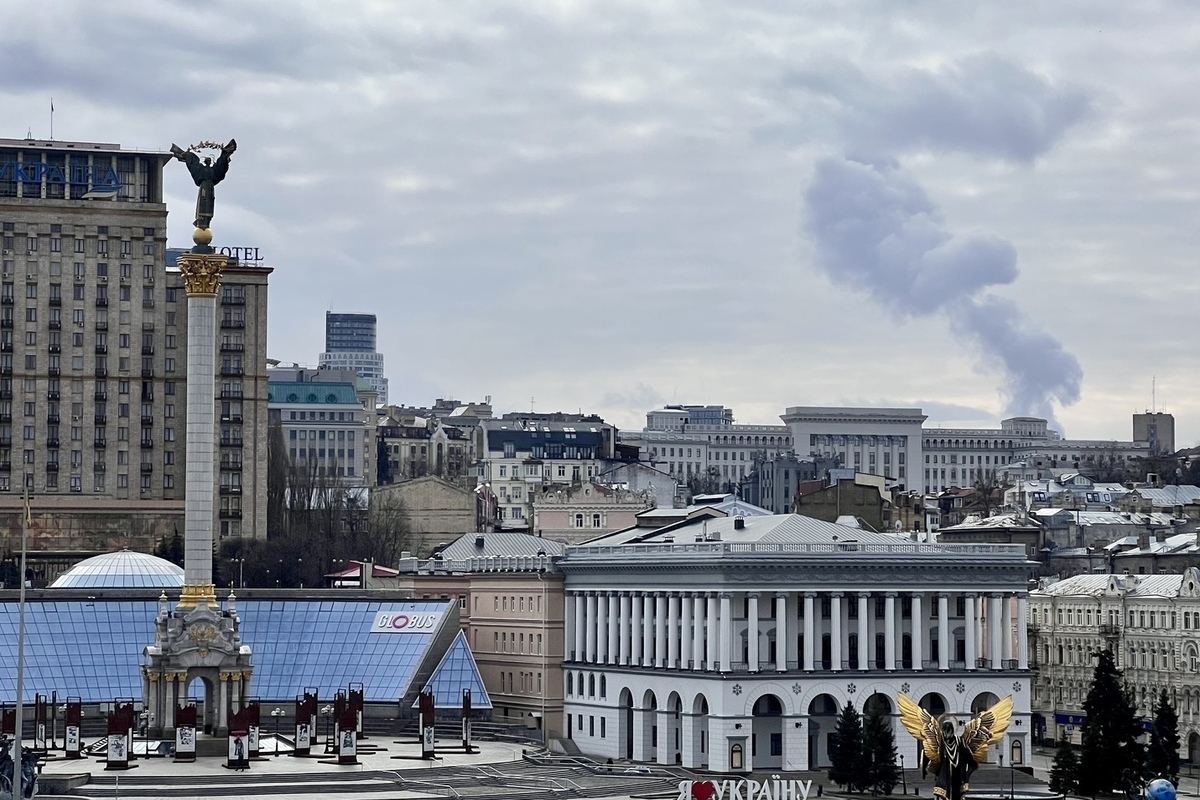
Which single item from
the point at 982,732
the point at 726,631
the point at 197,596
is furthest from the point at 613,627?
the point at 982,732

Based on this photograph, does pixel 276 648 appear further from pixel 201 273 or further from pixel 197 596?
pixel 201 273

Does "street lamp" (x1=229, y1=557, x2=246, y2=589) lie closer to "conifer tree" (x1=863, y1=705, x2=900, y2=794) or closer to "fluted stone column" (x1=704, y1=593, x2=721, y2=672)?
"fluted stone column" (x1=704, y1=593, x2=721, y2=672)

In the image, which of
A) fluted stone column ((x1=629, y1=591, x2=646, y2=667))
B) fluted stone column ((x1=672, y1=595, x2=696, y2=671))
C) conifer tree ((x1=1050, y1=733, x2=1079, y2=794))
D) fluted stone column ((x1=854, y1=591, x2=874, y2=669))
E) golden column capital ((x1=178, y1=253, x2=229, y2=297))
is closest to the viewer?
conifer tree ((x1=1050, y1=733, x2=1079, y2=794))

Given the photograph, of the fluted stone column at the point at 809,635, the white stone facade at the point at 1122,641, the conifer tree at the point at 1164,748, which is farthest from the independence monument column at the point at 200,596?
the white stone facade at the point at 1122,641

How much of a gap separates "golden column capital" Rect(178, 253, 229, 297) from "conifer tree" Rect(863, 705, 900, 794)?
121ft

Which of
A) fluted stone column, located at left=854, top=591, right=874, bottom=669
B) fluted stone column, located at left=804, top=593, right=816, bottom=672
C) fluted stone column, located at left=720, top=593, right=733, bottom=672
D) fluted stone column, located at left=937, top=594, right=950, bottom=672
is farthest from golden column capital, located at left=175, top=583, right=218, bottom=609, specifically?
fluted stone column, located at left=937, top=594, right=950, bottom=672

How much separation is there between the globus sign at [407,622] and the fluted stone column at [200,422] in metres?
18.6

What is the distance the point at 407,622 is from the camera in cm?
13375

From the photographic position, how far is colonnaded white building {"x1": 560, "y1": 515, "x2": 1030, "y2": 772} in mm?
113750

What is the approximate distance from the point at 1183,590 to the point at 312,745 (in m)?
48.5

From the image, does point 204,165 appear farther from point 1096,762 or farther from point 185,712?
point 1096,762

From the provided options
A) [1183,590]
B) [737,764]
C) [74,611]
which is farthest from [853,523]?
[74,611]

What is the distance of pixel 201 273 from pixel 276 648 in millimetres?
24377

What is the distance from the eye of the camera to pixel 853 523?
14275 cm
